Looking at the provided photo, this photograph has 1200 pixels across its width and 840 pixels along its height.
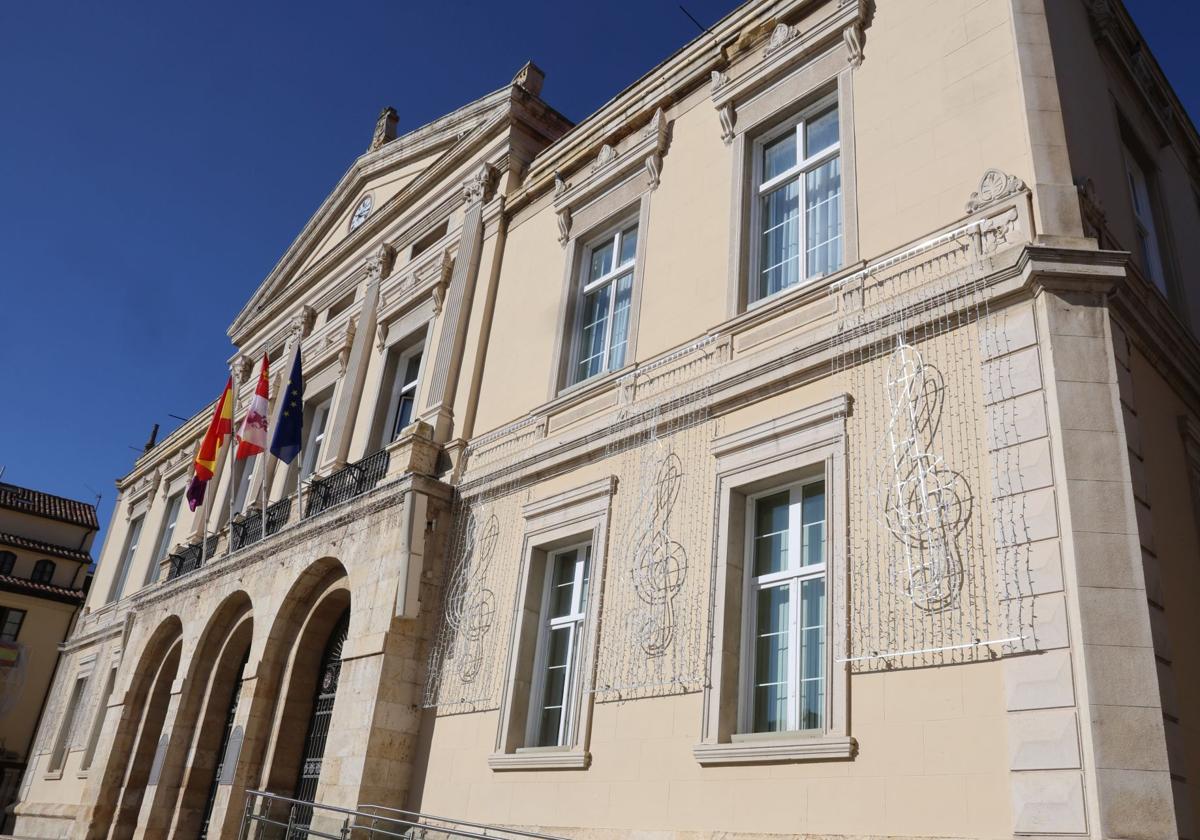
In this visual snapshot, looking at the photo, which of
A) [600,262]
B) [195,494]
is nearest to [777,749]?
[600,262]

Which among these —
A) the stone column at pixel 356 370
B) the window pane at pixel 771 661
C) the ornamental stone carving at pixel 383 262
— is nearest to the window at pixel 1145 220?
the window pane at pixel 771 661

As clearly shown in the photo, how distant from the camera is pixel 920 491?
6.42 metres

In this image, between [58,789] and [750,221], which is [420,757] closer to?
[750,221]

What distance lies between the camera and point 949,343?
670 cm

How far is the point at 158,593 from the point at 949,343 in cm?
1505

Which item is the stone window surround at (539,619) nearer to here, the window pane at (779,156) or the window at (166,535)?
the window pane at (779,156)

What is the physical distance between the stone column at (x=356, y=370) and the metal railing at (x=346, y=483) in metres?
0.50

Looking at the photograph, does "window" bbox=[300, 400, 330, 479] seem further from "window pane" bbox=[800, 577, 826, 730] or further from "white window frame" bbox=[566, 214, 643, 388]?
"window pane" bbox=[800, 577, 826, 730]

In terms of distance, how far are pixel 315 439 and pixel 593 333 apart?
23.8 ft

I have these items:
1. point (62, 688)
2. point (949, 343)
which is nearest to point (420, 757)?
point (949, 343)

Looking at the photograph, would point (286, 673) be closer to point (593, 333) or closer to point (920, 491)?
point (593, 333)

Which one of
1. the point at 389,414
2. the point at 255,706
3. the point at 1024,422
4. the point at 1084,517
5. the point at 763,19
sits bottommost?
the point at 255,706

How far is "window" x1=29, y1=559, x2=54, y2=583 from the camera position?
103 feet

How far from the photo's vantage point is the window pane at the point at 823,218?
837cm
